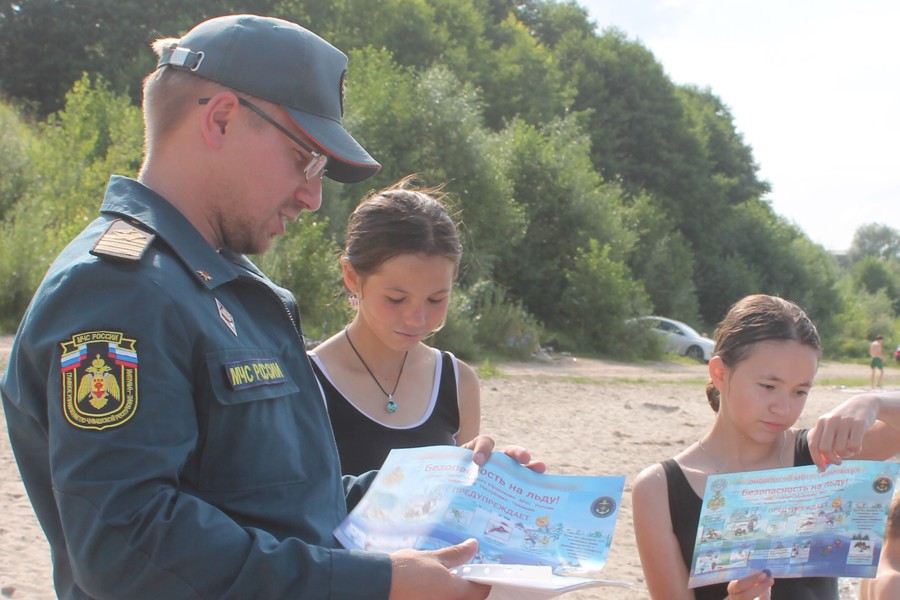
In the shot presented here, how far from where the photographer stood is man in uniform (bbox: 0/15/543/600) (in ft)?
5.09

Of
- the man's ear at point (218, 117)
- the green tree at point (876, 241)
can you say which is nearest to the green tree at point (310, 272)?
the man's ear at point (218, 117)

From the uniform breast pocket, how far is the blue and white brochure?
1.15m

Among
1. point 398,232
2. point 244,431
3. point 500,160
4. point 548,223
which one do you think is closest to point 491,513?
point 244,431

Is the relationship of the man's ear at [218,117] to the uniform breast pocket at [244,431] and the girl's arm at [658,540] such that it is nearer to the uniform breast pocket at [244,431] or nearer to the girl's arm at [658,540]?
the uniform breast pocket at [244,431]

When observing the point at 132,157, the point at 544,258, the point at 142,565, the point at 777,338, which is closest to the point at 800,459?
the point at 777,338

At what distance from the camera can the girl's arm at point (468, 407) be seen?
3.14 meters

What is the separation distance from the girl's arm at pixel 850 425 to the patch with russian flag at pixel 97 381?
182 centimetres

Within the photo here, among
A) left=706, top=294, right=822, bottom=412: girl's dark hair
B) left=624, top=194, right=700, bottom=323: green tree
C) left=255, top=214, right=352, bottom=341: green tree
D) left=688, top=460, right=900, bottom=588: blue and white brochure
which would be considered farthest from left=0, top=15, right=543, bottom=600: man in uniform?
left=624, top=194, right=700, bottom=323: green tree

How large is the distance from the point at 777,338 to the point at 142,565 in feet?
6.85

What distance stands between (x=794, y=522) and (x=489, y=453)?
861 mm

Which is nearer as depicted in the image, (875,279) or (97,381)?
(97,381)

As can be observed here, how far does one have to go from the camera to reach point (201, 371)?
1.70 metres

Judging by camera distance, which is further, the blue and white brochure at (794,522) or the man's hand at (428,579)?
the blue and white brochure at (794,522)

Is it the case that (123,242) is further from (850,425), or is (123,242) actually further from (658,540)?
(850,425)
